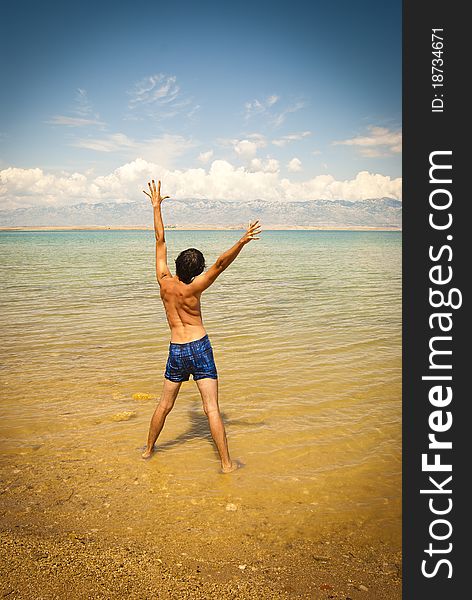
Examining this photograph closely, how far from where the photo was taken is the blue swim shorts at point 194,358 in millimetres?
4695

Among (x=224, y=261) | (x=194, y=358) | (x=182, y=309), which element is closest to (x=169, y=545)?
(x=194, y=358)

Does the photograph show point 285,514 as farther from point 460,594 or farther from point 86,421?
point 86,421

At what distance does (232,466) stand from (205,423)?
1280mm

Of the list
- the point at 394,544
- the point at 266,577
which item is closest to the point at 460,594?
the point at 394,544

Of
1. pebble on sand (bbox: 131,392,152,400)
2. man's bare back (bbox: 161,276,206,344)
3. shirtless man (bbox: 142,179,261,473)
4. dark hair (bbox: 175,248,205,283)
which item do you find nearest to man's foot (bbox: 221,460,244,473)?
shirtless man (bbox: 142,179,261,473)

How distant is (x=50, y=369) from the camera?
816cm

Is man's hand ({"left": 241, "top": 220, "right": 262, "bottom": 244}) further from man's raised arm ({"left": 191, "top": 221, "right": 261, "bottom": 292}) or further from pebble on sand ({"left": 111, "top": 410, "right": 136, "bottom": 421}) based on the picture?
pebble on sand ({"left": 111, "top": 410, "right": 136, "bottom": 421})

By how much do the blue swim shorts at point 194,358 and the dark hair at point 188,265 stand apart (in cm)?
60

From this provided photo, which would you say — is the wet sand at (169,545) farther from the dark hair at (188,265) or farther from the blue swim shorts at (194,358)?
the dark hair at (188,265)

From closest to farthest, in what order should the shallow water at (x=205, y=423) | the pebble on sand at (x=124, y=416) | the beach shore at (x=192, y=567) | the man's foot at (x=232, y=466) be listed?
the beach shore at (x=192, y=567), the shallow water at (x=205, y=423), the man's foot at (x=232, y=466), the pebble on sand at (x=124, y=416)

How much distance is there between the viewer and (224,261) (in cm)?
435

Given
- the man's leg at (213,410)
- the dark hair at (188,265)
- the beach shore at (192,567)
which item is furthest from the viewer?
the man's leg at (213,410)

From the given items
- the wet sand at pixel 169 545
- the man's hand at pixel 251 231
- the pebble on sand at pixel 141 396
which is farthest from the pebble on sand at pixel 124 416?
the man's hand at pixel 251 231

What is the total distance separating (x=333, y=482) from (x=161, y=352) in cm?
511
